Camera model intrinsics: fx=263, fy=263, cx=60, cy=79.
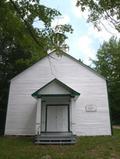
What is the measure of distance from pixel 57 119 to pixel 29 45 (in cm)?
720

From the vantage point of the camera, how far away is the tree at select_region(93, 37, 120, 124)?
1268 inches

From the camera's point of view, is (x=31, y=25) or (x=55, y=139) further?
(x=55, y=139)

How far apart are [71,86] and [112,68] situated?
64.9 feet

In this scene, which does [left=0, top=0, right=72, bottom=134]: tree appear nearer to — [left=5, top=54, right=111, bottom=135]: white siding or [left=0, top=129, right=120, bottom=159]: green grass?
[left=0, top=129, right=120, bottom=159]: green grass

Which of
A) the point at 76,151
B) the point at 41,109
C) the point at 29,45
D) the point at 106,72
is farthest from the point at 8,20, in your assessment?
the point at 106,72

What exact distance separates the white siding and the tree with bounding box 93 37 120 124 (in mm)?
13056

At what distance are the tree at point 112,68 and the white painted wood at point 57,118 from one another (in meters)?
14.5

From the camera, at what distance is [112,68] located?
124 ft

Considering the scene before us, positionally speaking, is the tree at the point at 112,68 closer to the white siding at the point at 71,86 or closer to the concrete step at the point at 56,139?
the white siding at the point at 71,86

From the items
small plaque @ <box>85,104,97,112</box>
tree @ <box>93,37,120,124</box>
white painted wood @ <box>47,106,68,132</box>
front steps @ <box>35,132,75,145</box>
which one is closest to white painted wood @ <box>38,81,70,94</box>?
white painted wood @ <box>47,106,68,132</box>

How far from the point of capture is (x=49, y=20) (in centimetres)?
1123

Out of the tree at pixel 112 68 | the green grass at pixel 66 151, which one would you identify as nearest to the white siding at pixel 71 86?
the green grass at pixel 66 151

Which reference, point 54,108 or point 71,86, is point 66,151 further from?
point 71,86

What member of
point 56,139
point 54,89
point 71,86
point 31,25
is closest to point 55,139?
point 56,139
